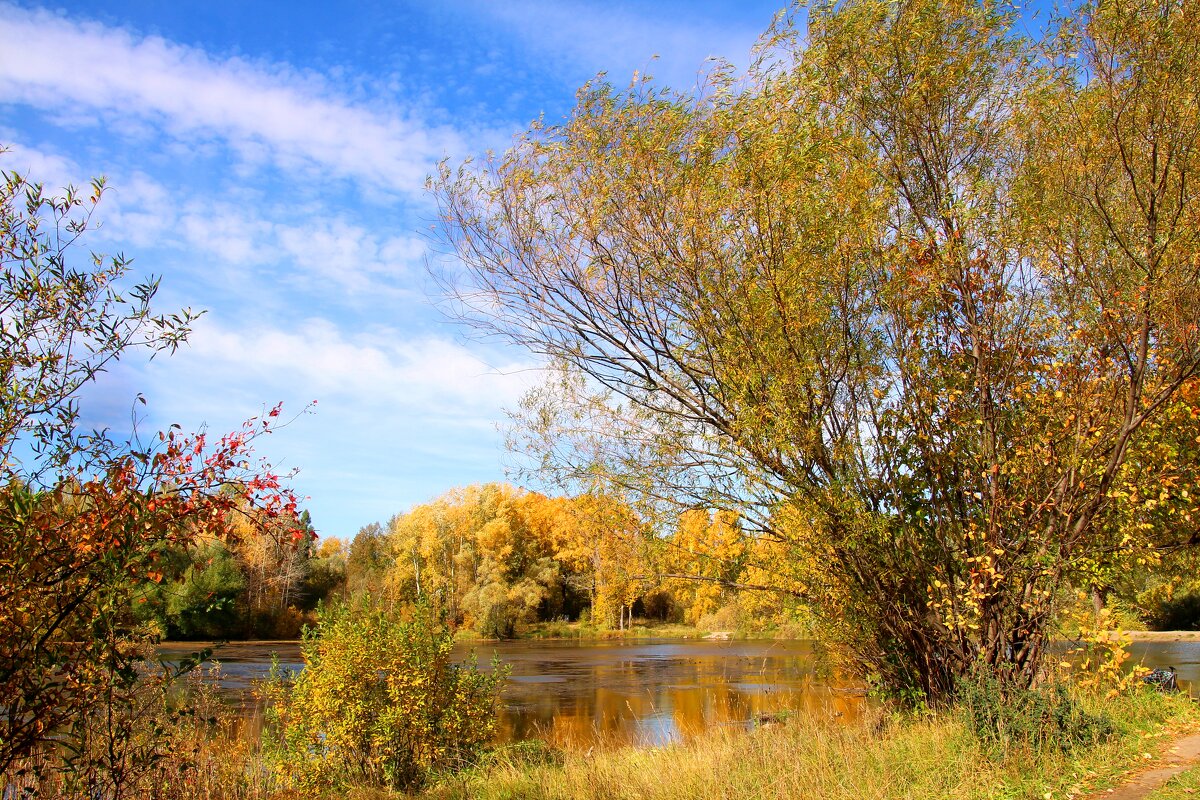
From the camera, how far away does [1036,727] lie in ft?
25.7

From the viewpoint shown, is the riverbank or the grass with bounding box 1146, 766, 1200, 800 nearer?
the grass with bounding box 1146, 766, 1200, 800

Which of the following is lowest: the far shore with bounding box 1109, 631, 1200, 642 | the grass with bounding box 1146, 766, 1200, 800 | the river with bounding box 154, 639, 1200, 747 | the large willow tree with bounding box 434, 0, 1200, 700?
the far shore with bounding box 1109, 631, 1200, 642

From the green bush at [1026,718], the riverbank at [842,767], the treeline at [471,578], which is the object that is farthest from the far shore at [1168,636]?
the green bush at [1026,718]

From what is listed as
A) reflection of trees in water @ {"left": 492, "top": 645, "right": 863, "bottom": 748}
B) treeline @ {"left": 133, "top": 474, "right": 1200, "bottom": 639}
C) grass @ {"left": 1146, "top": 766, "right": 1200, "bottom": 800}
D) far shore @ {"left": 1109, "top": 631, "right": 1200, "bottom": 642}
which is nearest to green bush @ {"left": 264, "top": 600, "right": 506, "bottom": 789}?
reflection of trees in water @ {"left": 492, "top": 645, "right": 863, "bottom": 748}

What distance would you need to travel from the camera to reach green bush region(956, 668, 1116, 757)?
7809mm

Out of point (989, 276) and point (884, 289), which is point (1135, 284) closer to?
point (989, 276)

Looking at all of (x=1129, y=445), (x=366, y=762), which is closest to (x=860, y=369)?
(x=1129, y=445)

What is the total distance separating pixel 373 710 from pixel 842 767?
575 centimetres

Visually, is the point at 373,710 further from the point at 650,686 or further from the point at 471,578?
the point at 471,578

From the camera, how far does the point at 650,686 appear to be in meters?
24.1

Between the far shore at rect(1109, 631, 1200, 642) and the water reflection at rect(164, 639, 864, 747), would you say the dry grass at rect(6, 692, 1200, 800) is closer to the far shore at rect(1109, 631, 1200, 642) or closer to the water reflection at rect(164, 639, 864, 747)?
the water reflection at rect(164, 639, 864, 747)

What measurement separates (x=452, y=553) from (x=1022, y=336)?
154 feet

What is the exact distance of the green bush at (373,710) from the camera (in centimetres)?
968

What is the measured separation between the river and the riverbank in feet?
4.46
